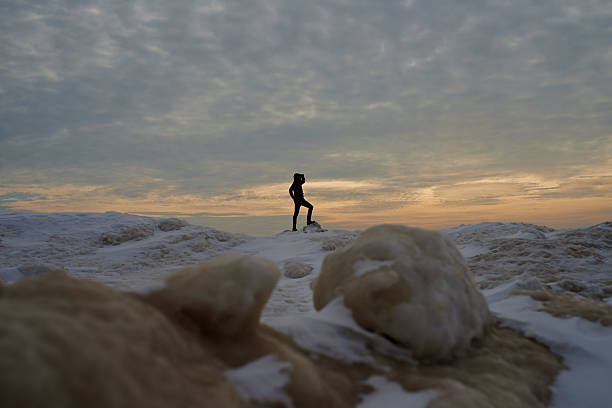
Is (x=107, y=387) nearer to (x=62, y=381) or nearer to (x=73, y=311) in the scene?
(x=62, y=381)

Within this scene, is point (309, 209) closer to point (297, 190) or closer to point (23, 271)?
point (297, 190)

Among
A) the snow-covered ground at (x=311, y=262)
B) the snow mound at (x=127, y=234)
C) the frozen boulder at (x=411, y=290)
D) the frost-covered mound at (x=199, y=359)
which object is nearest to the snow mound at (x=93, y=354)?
the frost-covered mound at (x=199, y=359)

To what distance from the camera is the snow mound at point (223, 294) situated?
150 centimetres

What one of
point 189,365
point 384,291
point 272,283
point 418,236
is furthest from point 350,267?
point 189,365

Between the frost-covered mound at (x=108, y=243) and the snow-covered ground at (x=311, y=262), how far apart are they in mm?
22

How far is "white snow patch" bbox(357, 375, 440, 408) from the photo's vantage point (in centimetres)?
154

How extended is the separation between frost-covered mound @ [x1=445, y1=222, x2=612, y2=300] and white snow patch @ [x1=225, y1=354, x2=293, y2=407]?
3.76 m

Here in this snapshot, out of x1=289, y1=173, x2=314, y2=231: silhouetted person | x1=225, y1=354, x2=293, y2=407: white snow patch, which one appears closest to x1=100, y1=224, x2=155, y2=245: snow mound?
x1=289, y1=173, x2=314, y2=231: silhouetted person

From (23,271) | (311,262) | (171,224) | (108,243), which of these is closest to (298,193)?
(171,224)

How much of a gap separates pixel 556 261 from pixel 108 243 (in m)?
9.57

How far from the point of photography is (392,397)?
5.24 feet

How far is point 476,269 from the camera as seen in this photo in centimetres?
535

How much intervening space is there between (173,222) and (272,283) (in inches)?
387

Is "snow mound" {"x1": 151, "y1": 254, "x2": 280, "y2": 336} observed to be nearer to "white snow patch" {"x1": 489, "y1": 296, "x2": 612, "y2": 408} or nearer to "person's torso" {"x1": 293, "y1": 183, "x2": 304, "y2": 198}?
"white snow patch" {"x1": 489, "y1": 296, "x2": 612, "y2": 408}
